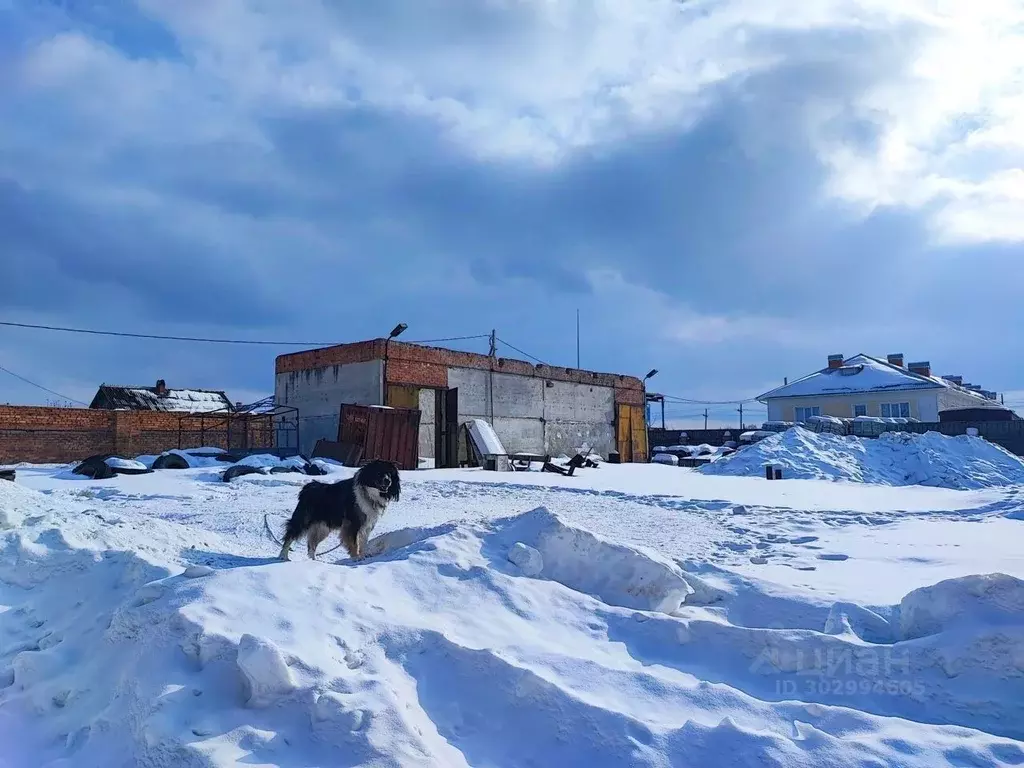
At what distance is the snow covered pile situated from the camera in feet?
58.1

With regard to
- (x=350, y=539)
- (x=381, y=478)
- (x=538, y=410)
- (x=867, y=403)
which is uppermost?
→ (x=867, y=403)

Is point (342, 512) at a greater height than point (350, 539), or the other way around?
point (342, 512)

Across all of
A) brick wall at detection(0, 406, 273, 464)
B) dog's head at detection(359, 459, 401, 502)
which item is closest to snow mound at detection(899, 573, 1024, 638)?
dog's head at detection(359, 459, 401, 502)

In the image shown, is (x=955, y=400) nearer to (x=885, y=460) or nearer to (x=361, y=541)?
(x=885, y=460)

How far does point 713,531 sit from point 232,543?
18.3 feet

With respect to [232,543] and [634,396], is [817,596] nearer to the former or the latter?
[232,543]

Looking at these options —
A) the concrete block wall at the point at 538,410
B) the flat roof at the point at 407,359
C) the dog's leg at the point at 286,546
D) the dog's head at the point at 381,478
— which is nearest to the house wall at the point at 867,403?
the concrete block wall at the point at 538,410

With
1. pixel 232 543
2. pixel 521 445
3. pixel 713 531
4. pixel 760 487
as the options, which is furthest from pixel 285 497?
pixel 521 445

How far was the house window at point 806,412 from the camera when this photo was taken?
36594 millimetres

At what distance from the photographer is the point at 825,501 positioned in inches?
474

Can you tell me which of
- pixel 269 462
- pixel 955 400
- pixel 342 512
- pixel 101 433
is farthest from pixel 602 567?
pixel 955 400

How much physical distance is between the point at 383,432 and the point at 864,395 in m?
26.7

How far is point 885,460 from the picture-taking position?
19.2 m

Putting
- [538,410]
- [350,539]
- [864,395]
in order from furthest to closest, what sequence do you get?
1. [864,395]
2. [538,410]
3. [350,539]
